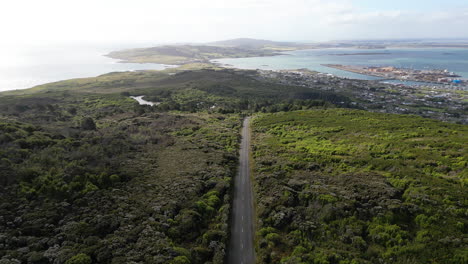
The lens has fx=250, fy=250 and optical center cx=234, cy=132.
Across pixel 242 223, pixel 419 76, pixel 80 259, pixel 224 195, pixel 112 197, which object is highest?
pixel 419 76

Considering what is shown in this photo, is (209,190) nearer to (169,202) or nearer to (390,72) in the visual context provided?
(169,202)

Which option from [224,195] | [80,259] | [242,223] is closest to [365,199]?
[242,223]

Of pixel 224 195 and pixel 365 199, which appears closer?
pixel 365 199

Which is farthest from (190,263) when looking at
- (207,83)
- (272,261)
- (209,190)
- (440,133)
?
(207,83)

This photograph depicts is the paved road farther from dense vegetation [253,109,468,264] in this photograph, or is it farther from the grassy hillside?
the grassy hillside

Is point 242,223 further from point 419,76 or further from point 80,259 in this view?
point 419,76

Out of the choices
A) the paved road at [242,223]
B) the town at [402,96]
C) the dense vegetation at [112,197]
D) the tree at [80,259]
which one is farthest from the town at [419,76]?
the tree at [80,259]
